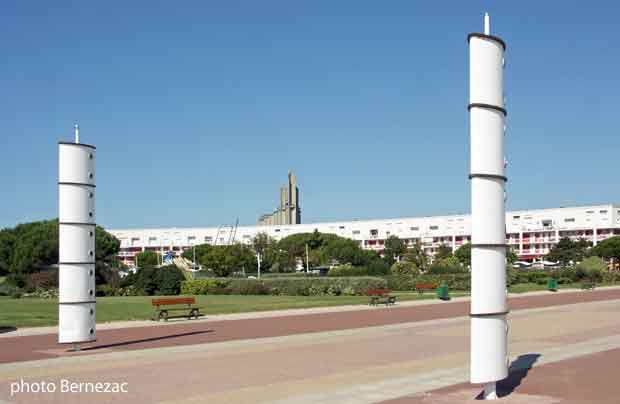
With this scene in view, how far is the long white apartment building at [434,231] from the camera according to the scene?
119 m

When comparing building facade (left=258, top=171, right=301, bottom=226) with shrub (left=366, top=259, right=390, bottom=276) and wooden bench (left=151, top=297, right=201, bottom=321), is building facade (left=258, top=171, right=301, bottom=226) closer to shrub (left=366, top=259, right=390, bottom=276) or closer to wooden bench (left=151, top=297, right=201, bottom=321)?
shrub (left=366, top=259, right=390, bottom=276)

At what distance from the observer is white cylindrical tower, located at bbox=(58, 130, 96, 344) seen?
1698 centimetres

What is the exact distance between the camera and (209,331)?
72.3ft

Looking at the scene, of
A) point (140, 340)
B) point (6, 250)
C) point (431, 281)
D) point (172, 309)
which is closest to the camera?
point (140, 340)

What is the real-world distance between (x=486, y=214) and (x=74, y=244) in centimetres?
1026

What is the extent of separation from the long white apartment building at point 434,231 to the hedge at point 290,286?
257 ft

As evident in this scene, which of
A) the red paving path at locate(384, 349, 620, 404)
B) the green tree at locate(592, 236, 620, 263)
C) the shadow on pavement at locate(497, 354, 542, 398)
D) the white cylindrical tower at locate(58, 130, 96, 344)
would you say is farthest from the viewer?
the green tree at locate(592, 236, 620, 263)

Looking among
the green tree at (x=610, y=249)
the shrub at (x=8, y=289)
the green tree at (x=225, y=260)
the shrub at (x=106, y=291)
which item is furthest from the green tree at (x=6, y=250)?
the green tree at (x=610, y=249)

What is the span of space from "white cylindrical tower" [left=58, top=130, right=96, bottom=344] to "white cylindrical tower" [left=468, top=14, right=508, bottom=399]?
1006cm

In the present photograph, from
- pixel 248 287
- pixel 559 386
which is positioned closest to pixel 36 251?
Result: pixel 248 287

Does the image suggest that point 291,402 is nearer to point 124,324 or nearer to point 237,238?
point 124,324

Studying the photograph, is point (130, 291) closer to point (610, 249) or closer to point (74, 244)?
point (74, 244)

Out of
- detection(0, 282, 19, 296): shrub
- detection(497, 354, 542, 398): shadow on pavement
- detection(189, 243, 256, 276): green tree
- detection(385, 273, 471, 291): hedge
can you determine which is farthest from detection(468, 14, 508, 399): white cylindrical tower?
detection(189, 243, 256, 276): green tree

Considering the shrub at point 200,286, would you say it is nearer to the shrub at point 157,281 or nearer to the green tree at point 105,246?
the shrub at point 157,281
